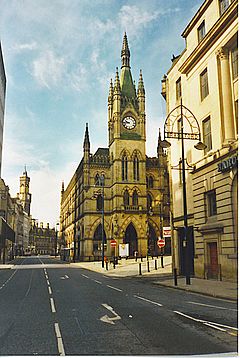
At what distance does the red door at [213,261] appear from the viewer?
23734mm

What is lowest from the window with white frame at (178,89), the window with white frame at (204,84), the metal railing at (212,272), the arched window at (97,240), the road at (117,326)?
the road at (117,326)

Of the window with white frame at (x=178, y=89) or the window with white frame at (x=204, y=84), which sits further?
the window with white frame at (x=178, y=89)

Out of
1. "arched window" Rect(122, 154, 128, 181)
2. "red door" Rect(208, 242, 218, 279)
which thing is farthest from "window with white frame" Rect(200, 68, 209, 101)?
"arched window" Rect(122, 154, 128, 181)

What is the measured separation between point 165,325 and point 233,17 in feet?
62.5

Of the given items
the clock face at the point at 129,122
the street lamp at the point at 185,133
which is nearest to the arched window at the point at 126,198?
the clock face at the point at 129,122

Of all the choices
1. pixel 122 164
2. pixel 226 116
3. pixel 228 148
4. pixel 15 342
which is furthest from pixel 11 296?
pixel 122 164

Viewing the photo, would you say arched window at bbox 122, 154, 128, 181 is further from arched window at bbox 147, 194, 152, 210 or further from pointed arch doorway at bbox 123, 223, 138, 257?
pointed arch doorway at bbox 123, 223, 138, 257

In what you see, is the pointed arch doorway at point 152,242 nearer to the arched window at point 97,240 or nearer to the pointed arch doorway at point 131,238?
the pointed arch doorway at point 131,238

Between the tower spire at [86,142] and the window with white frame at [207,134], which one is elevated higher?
the tower spire at [86,142]

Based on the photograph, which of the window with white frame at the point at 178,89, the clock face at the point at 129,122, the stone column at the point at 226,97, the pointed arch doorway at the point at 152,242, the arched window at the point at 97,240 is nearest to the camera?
the stone column at the point at 226,97

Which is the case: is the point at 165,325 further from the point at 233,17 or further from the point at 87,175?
the point at 87,175

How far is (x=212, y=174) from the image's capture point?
2397cm

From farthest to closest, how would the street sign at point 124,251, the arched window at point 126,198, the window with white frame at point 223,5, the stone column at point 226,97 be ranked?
1. the arched window at point 126,198
2. the street sign at point 124,251
3. the window with white frame at point 223,5
4. the stone column at point 226,97

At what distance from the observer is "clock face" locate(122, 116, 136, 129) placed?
71875mm
